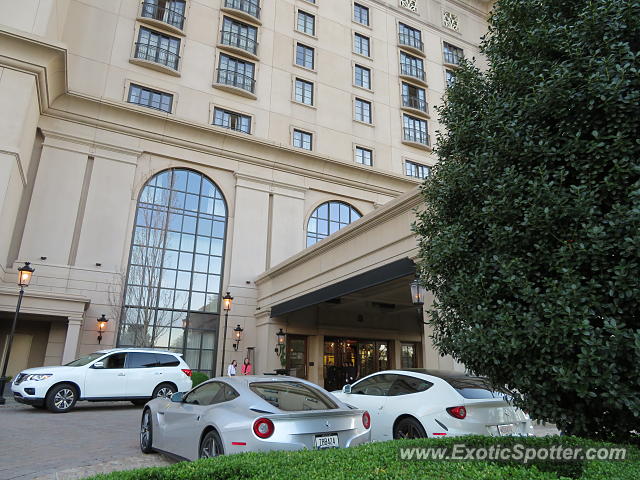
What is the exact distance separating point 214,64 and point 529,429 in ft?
82.9

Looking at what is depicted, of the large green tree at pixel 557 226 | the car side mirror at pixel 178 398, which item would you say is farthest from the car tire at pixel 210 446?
the large green tree at pixel 557 226

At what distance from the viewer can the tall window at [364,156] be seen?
29344 millimetres

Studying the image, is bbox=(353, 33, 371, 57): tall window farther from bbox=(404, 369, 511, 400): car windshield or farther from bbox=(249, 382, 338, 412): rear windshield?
bbox=(249, 382, 338, 412): rear windshield

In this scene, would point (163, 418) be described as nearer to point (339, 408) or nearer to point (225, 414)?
point (225, 414)

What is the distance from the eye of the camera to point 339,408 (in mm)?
5887

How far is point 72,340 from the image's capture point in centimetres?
1822

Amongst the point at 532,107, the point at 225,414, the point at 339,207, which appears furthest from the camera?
the point at 339,207

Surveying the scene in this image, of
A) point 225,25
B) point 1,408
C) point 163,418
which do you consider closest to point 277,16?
point 225,25

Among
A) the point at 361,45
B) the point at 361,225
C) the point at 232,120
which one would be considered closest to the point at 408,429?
the point at 361,225

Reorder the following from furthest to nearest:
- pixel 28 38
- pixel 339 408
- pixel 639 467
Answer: pixel 28 38 → pixel 339 408 → pixel 639 467

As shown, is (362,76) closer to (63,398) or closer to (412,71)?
(412,71)

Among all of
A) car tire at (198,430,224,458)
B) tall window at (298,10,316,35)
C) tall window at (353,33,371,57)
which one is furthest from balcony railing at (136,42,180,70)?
car tire at (198,430,224,458)

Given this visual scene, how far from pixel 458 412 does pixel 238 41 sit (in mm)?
26214

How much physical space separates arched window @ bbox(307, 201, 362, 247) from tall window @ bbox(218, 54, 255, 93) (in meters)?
8.47
